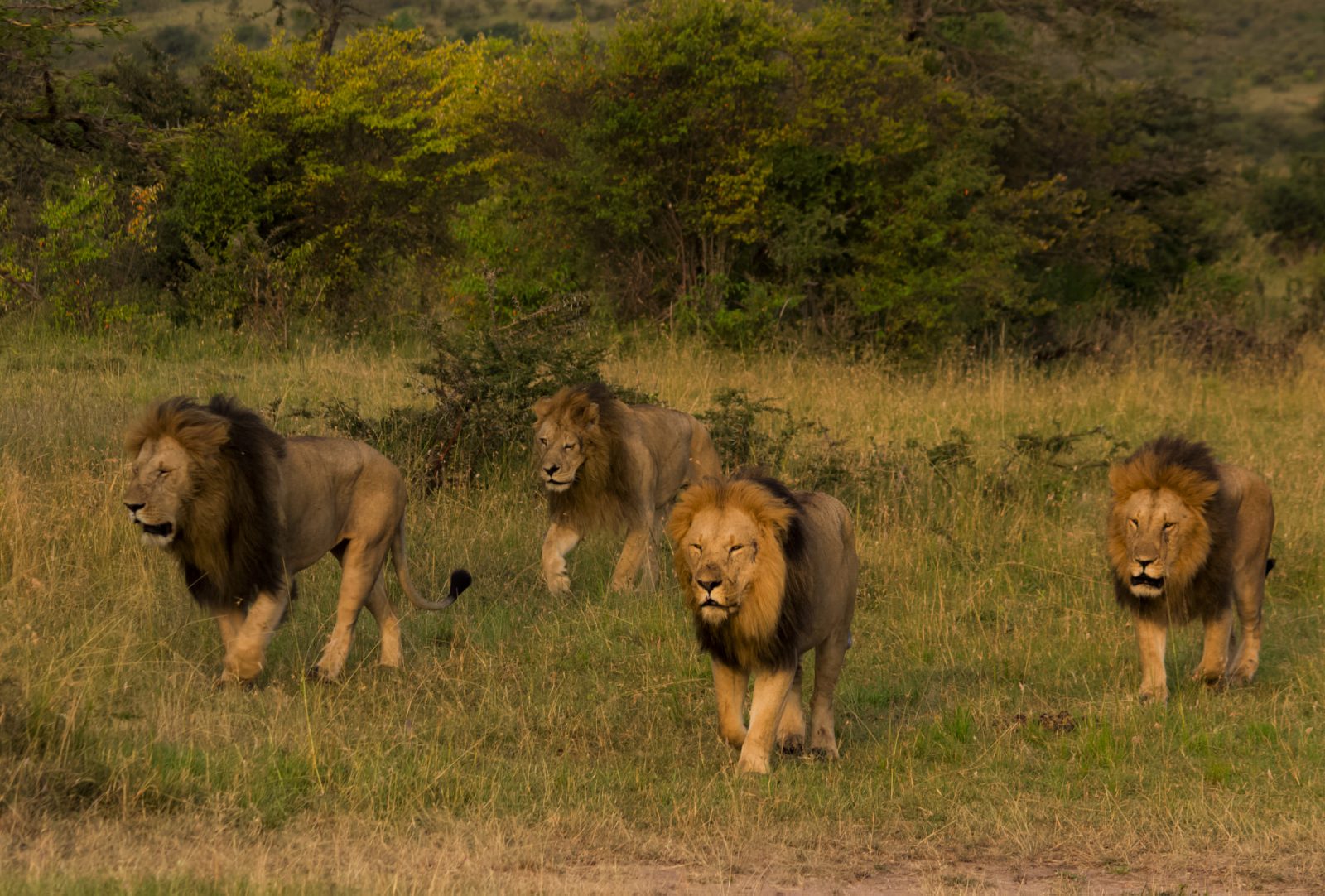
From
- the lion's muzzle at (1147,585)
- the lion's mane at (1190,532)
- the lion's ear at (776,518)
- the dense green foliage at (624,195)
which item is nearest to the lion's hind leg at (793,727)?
the lion's ear at (776,518)

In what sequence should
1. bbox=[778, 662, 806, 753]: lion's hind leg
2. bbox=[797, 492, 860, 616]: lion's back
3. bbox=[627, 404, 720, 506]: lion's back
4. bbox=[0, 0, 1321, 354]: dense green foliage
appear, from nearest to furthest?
bbox=[797, 492, 860, 616]: lion's back
bbox=[778, 662, 806, 753]: lion's hind leg
bbox=[627, 404, 720, 506]: lion's back
bbox=[0, 0, 1321, 354]: dense green foliage

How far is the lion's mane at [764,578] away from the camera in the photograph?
5.13m

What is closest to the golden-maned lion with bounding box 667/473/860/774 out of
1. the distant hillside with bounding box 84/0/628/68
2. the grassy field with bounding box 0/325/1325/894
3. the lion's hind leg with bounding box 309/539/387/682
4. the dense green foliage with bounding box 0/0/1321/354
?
the grassy field with bounding box 0/325/1325/894

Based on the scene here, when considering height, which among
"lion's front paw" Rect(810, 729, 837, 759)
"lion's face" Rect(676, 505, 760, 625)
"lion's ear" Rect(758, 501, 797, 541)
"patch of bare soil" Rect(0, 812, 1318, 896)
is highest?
"lion's ear" Rect(758, 501, 797, 541)

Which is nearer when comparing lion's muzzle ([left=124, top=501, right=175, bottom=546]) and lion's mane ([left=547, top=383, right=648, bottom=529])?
lion's muzzle ([left=124, top=501, right=175, bottom=546])

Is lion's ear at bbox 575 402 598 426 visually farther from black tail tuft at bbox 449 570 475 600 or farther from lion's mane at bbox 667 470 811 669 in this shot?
lion's mane at bbox 667 470 811 669

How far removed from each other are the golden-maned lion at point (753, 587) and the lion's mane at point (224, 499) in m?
1.70

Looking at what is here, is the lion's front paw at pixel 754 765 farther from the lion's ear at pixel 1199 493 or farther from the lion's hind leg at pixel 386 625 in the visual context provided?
the lion's ear at pixel 1199 493

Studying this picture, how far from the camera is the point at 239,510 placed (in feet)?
19.9

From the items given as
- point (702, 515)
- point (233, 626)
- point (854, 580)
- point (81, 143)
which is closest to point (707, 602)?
point (702, 515)

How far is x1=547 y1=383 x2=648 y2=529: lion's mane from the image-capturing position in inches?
330

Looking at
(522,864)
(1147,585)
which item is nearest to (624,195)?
(1147,585)

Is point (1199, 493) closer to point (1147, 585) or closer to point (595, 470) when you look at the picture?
point (1147, 585)

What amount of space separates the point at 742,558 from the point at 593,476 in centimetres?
331
